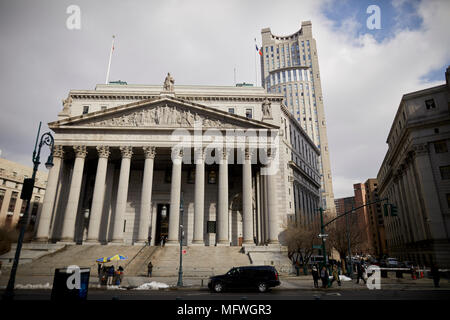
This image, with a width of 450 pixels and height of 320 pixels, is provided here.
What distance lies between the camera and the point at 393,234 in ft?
233

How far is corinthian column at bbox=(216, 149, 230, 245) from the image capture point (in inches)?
1318

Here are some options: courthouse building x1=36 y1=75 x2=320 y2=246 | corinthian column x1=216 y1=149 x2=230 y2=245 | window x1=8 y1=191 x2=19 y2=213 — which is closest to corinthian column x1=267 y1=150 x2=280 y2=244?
courthouse building x1=36 y1=75 x2=320 y2=246

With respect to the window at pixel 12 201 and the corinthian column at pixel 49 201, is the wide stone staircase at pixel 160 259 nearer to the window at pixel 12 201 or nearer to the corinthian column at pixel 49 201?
the corinthian column at pixel 49 201

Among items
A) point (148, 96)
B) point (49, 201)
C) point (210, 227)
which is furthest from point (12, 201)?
point (210, 227)

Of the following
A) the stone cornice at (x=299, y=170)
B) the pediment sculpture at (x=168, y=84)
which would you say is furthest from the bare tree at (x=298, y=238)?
the pediment sculpture at (x=168, y=84)

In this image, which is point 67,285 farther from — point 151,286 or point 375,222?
point 375,222

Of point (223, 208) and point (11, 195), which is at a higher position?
point (11, 195)

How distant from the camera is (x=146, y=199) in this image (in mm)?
34375

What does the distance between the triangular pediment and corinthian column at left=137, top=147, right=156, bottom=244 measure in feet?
12.3

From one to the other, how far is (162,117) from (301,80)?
81368 millimetres

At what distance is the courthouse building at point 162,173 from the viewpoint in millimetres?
34188

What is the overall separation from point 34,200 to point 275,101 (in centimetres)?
6914

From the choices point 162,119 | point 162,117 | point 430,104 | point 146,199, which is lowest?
point 146,199
